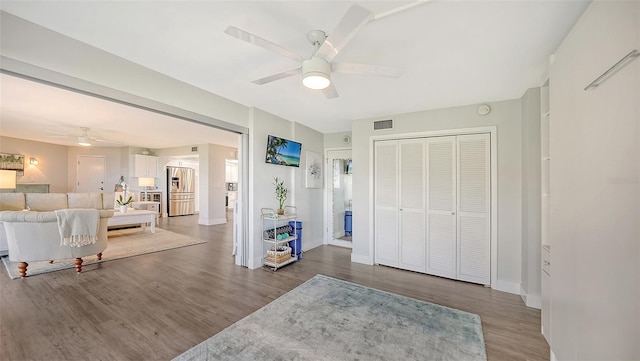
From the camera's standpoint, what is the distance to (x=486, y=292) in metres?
3.02

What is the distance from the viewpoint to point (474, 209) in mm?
3293

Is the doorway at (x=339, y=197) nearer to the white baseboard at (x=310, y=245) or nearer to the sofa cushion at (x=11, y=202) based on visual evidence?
the white baseboard at (x=310, y=245)

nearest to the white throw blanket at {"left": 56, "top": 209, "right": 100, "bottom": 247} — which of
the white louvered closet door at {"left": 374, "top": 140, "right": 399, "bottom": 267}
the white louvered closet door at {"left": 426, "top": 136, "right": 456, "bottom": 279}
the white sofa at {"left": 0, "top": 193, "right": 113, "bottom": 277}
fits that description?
the white sofa at {"left": 0, "top": 193, "right": 113, "bottom": 277}

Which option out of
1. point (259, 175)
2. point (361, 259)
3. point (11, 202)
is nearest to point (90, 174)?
point (11, 202)

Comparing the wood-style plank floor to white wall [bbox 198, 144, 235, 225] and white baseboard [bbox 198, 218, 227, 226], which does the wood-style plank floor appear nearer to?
white baseboard [bbox 198, 218, 227, 226]

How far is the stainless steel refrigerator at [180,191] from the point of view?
8.90 metres

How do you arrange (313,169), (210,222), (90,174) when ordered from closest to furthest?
(313,169), (210,222), (90,174)

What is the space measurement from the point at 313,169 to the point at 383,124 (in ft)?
5.83

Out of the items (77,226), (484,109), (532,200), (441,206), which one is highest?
(484,109)

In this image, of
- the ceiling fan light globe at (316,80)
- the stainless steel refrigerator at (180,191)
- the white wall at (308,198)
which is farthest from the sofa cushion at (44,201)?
the ceiling fan light globe at (316,80)

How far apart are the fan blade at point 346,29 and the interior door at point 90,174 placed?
1000 cm

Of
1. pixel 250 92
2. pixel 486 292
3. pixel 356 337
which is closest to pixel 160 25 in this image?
pixel 250 92

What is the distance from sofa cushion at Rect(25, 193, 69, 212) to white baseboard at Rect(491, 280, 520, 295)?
27.8 ft

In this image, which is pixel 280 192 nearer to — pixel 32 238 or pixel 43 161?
pixel 32 238
